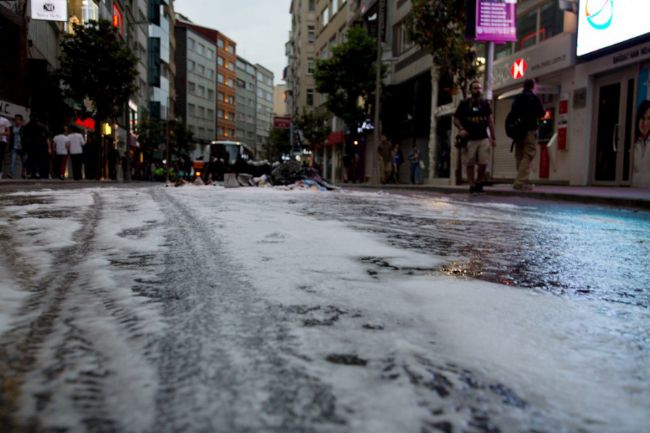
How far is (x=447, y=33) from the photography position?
14195 millimetres

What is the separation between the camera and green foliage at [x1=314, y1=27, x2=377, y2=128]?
83.3 ft

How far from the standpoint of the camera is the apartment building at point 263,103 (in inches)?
4503

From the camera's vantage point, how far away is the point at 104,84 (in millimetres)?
20938

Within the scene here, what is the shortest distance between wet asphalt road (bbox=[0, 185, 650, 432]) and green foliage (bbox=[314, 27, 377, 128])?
Answer: 24.0m

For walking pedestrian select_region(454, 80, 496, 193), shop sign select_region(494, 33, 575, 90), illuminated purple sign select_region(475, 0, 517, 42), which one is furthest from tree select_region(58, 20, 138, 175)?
walking pedestrian select_region(454, 80, 496, 193)

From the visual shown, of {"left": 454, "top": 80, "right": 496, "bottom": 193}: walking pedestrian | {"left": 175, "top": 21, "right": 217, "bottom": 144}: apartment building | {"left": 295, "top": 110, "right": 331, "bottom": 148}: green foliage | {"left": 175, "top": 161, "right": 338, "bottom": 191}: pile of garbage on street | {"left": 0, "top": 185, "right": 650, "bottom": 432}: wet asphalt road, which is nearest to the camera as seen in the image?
{"left": 0, "top": 185, "right": 650, "bottom": 432}: wet asphalt road

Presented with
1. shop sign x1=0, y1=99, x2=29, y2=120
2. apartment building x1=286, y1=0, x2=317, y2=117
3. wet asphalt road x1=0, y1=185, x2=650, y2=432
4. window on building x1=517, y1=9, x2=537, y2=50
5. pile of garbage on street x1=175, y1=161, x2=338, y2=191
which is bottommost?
wet asphalt road x1=0, y1=185, x2=650, y2=432

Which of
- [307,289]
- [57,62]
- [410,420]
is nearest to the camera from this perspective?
[410,420]

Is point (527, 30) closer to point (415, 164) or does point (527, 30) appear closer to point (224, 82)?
point (415, 164)

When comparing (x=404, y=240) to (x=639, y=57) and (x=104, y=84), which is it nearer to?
(x=639, y=57)

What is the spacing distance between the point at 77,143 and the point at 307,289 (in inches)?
650

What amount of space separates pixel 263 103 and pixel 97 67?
99.7 metres

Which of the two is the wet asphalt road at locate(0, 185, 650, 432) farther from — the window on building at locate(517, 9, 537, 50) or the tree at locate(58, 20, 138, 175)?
the tree at locate(58, 20, 138, 175)

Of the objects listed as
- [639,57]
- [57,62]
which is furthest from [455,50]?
[57,62]
